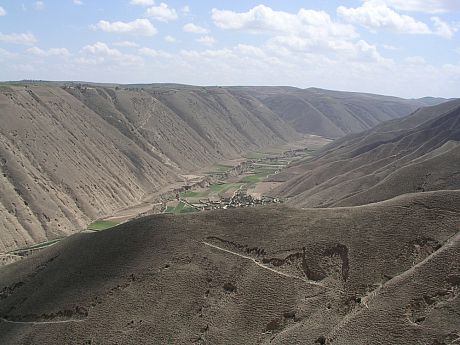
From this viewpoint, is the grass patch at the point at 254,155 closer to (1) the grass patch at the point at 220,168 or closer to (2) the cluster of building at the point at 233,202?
(1) the grass patch at the point at 220,168

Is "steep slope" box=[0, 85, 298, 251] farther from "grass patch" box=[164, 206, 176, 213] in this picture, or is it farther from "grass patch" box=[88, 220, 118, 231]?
"grass patch" box=[164, 206, 176, 213]

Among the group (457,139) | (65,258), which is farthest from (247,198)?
(65,258)

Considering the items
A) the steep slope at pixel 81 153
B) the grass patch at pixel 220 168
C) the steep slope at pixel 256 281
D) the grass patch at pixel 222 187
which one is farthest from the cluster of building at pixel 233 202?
the steep slope at pixel 256 281

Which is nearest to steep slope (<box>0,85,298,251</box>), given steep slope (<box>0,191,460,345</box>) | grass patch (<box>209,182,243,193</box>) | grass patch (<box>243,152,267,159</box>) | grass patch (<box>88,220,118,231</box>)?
grass patch (<box>88,220,118,231</box>)

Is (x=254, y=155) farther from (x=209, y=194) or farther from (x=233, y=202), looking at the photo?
(x=233, y=202)

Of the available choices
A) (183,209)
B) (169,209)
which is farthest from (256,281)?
(169,209)
